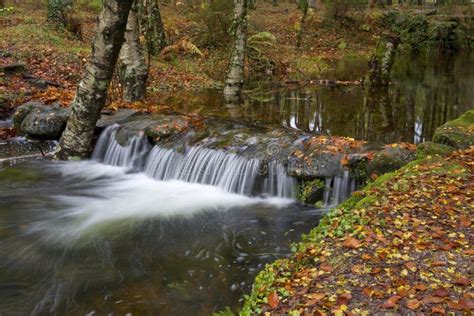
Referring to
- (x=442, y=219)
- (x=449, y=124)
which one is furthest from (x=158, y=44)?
(x=442, y=219)

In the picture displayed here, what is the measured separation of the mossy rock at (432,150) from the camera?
6.83 metres

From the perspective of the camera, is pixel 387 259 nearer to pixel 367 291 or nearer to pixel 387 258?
pixel 387 258

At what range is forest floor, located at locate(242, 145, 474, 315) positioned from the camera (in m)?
3.59

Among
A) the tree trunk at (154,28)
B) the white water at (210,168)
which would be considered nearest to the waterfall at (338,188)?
the white water at (210,168)

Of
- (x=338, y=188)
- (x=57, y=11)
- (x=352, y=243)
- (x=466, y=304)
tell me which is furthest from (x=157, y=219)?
(x=57, y=11)

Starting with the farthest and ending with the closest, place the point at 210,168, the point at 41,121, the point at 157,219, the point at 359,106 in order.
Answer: the point at 359,106 → the point at 41,121 → the point at 210,168 → the point at 157,219

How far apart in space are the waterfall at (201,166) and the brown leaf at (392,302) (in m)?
4.18

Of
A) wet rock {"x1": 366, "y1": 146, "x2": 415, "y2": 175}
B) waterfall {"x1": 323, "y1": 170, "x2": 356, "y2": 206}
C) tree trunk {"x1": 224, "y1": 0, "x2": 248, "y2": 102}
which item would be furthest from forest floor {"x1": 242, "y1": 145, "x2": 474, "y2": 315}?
tree trunk {"x1": 224, "y1": 0, "x2": 248, "y2": 102}

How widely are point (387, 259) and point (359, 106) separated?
378 inches

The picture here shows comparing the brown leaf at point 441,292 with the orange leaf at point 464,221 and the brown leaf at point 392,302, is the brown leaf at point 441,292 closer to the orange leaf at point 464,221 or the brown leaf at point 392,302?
the brown leaf at point 392,302

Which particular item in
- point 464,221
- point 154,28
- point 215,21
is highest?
point 215,21

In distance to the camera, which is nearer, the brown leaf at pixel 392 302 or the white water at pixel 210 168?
the brown leaf at pixel 392 302

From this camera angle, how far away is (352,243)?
448 centimetres

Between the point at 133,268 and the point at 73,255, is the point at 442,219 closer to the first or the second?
the point at 133,268
